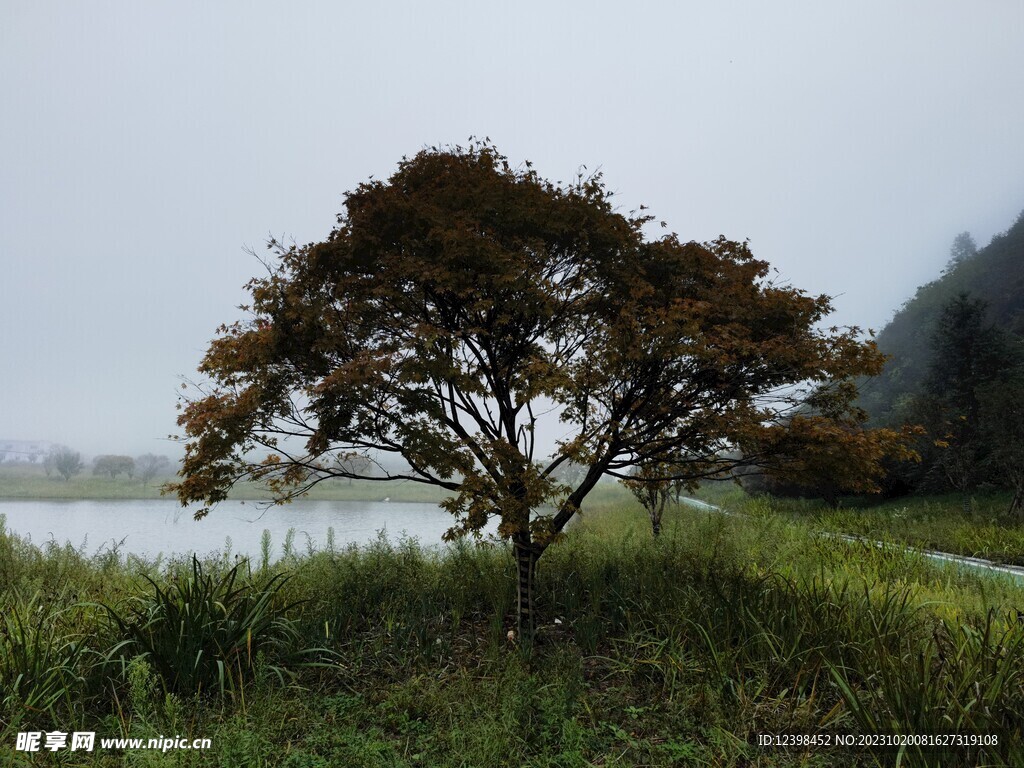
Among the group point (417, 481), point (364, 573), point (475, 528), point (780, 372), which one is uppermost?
point (780, 372)

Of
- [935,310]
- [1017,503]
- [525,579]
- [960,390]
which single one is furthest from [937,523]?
[935,310]

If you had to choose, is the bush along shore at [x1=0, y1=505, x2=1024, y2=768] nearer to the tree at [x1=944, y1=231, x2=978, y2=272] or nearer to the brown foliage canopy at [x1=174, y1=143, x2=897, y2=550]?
the brown foliage canopy at [x1=174, y1=143, x2=897, y2=550]

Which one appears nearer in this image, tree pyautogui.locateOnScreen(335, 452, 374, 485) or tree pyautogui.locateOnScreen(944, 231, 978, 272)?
tree pyautogui.locateOnScreen(335, 452, 374, 485)

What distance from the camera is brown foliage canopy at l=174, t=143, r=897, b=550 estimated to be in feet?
17.9

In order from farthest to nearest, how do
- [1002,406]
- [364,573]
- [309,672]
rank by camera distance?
[1002,406], [364,573], [309,672]

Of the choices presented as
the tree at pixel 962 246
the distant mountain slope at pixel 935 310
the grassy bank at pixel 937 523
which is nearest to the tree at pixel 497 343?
the grassy bank at pixel 937 523

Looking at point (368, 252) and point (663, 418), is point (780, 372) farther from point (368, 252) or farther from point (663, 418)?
point (368, 252)

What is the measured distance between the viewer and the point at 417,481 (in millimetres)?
6348

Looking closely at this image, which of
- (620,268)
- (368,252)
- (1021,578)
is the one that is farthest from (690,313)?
(1021,578)

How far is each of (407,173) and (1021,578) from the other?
1176cm

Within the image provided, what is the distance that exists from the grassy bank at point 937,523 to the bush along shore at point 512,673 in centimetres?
560

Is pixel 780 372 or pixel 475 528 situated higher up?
pixel 780 372

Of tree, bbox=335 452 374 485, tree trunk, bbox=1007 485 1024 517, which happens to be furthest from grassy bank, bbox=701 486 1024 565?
tree, bbox=335 452 374 485

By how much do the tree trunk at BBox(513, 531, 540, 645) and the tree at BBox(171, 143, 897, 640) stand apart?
0.02m
